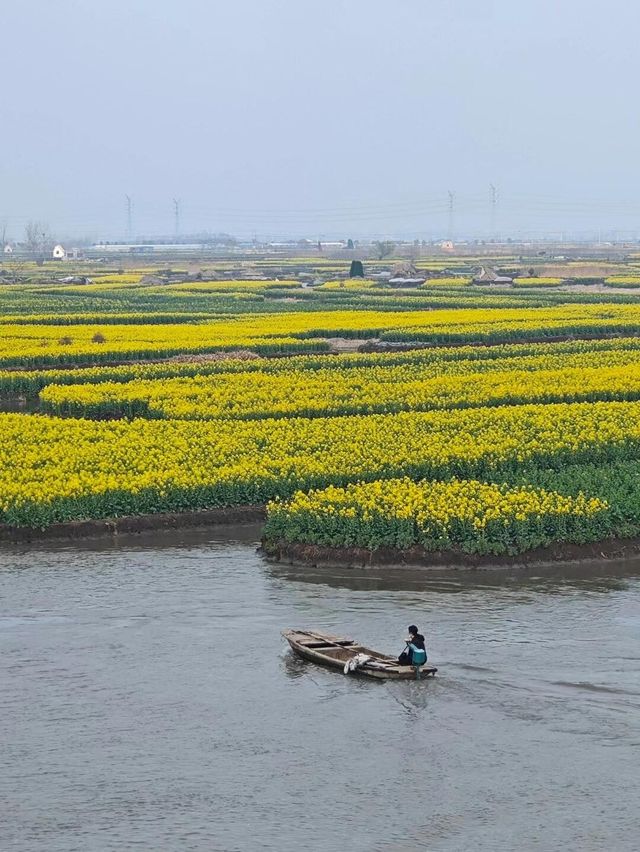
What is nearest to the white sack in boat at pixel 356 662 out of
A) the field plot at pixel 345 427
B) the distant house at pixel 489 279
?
the field plot at pixel 345 427

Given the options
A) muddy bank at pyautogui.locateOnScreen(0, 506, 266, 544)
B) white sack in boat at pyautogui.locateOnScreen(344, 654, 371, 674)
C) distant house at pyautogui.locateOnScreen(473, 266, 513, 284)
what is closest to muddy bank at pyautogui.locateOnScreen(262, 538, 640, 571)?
muddy bank at pyautogui.locateOnScreen(0, 506, 266, 544)

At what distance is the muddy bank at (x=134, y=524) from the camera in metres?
29.9

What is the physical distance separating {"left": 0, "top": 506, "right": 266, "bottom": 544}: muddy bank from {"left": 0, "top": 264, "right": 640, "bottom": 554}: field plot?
0.19 metres

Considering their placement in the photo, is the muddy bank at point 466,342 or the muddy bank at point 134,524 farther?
the muddy bank at point 466,342

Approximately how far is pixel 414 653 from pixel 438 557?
6.49 metres

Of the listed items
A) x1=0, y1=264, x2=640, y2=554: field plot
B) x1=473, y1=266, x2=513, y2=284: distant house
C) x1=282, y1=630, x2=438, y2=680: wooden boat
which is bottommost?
x1=282, y1=630, x2=438, y2=680: wooden boat

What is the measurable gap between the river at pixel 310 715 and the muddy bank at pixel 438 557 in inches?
14.9

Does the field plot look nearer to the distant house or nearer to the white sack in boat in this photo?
the white sack in boat

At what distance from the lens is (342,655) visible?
851 inches

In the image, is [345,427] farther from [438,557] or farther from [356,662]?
[356,662]

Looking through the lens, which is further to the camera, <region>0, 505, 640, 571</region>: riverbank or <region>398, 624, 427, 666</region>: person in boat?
<region>0, 505, 640, 571</region>: riverbank

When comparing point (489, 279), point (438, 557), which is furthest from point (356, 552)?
point (489, 279)

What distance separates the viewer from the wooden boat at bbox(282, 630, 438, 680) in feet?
68.8

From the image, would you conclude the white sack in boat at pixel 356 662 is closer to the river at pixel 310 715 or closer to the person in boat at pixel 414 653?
the river at pixel 310 715
